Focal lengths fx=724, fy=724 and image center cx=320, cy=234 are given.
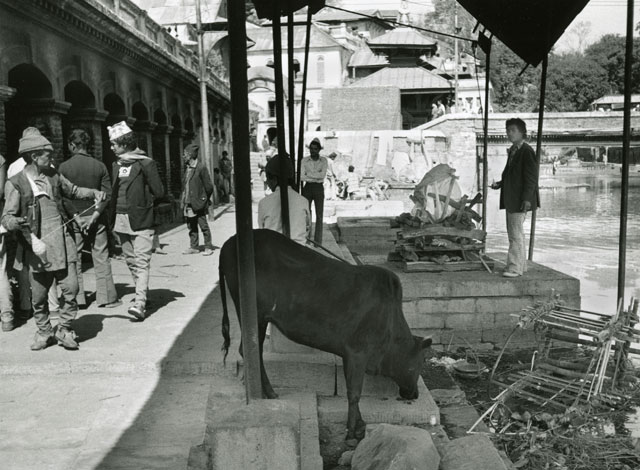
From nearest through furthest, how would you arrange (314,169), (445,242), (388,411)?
(388,411), (445,242), (314,169)

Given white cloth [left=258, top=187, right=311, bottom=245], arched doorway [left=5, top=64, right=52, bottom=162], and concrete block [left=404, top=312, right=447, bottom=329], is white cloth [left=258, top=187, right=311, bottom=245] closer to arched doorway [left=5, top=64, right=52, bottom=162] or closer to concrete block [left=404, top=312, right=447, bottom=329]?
concrete block [left=404, top=312, right=447, bottom=329]

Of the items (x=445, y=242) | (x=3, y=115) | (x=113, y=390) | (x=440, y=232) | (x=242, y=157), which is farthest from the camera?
(x=3, y=115)

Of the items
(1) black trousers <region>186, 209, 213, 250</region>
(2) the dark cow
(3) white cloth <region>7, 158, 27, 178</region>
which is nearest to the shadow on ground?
(2) the dark cow

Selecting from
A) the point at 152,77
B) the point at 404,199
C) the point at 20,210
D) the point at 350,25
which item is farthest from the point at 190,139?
the point at 350,25

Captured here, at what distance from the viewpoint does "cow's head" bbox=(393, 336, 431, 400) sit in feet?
15.4

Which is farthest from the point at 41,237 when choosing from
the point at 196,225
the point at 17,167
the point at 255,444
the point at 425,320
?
the point at 196,225

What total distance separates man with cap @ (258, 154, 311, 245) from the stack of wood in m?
3.05

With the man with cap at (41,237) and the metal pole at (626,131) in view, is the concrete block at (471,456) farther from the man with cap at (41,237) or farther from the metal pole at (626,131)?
the man with cap at (41,237)

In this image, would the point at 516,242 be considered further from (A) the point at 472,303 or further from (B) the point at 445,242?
(B) the point at 445,242

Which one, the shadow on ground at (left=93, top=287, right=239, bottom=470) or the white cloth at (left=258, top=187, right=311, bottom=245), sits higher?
the white cloth at (left=258, top=187, right=311, bottom=245)

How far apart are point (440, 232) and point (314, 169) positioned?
3.79 meters

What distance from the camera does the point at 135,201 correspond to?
7039 millimetres

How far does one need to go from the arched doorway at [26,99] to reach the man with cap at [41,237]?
5.39 metres

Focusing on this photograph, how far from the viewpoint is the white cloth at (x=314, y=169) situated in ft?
39.1
